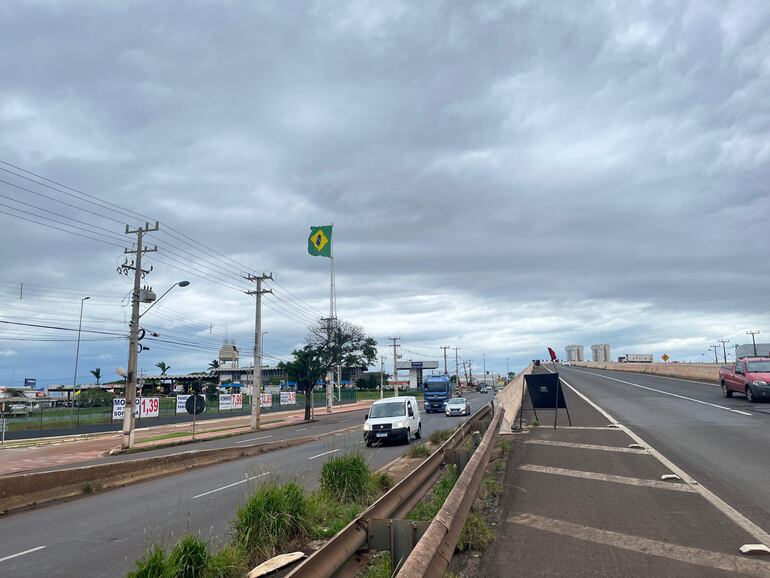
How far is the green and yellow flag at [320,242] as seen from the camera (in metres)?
48.9

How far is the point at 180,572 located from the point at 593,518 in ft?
16.4

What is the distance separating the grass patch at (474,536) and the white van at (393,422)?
14863mm

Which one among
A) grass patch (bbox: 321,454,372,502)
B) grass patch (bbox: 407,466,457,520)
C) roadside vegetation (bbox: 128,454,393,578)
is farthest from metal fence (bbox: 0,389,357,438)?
grass patch (bbox: 407,466,457,520)

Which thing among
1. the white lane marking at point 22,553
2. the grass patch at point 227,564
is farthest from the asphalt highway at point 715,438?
the white lane marking at point 22,553

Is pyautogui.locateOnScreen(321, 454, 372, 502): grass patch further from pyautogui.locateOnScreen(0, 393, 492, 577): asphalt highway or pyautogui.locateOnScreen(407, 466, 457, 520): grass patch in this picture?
pyautogui.locateOnScreen(407, 466, 457, 520): grass patch

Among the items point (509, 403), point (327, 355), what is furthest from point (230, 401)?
point (509, 403)

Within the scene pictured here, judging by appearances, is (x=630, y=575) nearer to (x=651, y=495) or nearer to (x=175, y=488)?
(x=651, y=495)

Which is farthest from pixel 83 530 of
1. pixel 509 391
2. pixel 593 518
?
pixel 509 391

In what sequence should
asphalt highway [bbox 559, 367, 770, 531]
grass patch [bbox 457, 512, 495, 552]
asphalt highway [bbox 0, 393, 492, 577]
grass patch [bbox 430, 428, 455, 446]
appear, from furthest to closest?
grass patch [bbox 430, 428, 455, 446], asphalt highway [bbox 559, 367, 770, 531], asphalt highway [bbox 0, 393, 492, 577], grass patch [bbox 457, 512, 495, 552]

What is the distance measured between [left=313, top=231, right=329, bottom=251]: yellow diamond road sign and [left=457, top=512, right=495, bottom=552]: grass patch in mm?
42836

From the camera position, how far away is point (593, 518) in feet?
25.0

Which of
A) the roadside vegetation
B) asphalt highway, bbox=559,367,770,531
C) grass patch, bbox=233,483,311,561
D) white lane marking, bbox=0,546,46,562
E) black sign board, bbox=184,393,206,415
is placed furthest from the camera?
black sign board, bbox=184,393,206,415

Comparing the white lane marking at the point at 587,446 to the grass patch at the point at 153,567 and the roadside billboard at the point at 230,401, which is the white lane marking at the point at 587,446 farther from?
the roadside billboard at the point at 230,401

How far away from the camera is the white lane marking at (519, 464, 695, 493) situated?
918 cm
